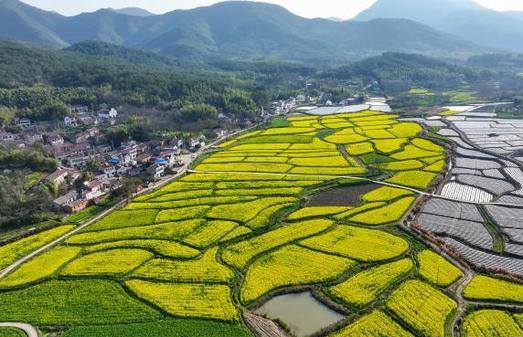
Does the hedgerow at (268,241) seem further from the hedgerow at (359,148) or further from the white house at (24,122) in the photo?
the white house at (24,122)

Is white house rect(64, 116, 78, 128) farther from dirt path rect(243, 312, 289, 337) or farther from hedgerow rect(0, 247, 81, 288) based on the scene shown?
dirt path rect(243, 312, 289, 337)

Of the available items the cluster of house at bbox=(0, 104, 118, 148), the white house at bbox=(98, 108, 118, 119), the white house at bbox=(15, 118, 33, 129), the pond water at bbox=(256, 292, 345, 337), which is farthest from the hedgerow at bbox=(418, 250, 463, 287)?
the white house at bbox=(15, 118, 33, 129)

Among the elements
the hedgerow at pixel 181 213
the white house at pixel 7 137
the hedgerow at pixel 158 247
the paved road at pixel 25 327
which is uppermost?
the white house at pixel 7 137

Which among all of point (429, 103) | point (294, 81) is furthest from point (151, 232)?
point (294, 81)

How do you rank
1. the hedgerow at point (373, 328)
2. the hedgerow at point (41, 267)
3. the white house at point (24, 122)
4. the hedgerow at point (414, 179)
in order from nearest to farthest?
the hedgerow at point (373, 328) < the hedgerow at point (41, 267) < the hedgerow at point (414, 179) < the white house at point (24, 122)

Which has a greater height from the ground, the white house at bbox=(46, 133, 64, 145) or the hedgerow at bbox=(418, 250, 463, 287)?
the white house at bbox=(46, 133, 64, 145)

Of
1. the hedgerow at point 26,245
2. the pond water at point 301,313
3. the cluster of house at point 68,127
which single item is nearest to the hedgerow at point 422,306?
the pond water at point 301,313
